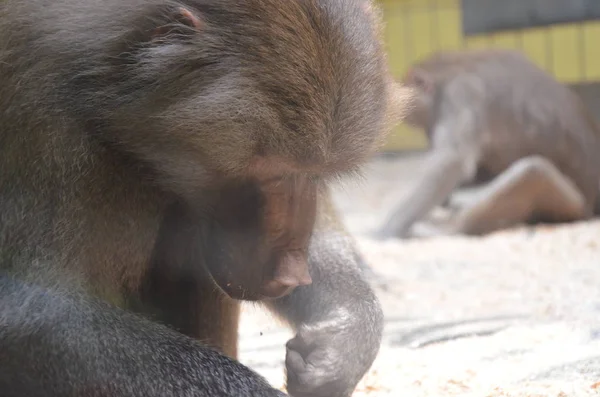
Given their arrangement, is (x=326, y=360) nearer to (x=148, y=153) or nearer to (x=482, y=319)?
(x=148, y=153)

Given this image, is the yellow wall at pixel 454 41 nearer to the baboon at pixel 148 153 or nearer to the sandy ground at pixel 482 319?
the sandy ground at pixel 482 319

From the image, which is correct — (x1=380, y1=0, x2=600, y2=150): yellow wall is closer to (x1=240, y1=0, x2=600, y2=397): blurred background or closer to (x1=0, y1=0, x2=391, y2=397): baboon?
(x1=240, y1=0, x2=600, y2=397): blurred background

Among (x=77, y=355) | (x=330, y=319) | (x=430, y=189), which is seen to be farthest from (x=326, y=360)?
(x=430, y=189)

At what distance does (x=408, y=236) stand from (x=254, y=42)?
430cm

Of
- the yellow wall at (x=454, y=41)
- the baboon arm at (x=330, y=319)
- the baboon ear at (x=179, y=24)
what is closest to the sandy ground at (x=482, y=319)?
the baboon arm at (x=330, y=319)

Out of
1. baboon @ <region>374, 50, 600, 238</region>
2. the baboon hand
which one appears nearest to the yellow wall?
baboon @ <region>374, 50, 600, 238</region>

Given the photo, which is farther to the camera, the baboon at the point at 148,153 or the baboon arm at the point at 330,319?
the baboon arm at the point at 330,319

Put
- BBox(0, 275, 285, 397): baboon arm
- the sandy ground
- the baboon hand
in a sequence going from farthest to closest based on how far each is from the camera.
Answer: the sandy ground
the baboon hand
BBox(0, 275, 285, 397): baboon arm

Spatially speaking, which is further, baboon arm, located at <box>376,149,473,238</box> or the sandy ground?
baboon arm, located at <box>376,149,473,238</box>

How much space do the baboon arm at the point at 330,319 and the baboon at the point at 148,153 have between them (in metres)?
0.25

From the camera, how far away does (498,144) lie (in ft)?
21.4

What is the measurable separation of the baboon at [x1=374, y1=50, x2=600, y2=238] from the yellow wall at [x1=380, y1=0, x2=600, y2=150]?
544mm

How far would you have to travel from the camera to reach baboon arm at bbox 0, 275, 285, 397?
1.88 m

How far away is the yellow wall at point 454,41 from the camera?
7.58m
